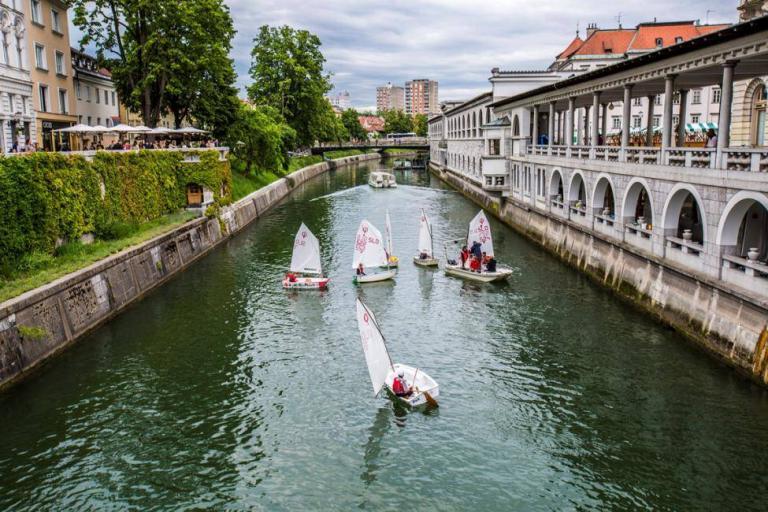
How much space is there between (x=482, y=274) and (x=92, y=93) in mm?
53026

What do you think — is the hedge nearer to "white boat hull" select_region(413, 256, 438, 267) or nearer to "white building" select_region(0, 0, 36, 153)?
"white building" select_region(0, 0, 36, 153)

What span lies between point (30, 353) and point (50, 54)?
139 ft

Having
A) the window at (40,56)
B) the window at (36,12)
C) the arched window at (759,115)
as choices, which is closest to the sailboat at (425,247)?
the arched window at (759,115)

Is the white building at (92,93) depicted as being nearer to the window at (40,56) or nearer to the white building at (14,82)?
the window at (40,56)

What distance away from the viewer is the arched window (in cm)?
4472

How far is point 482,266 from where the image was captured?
3897 centimetres

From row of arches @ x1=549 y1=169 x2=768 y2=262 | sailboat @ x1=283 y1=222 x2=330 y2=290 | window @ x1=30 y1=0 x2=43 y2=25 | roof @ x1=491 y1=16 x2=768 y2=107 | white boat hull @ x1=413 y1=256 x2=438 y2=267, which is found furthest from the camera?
window @ x1=30 y1=0 x2=43 y2=25

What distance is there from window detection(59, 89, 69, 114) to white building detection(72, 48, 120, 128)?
119 inches

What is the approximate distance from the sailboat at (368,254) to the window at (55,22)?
38.8m

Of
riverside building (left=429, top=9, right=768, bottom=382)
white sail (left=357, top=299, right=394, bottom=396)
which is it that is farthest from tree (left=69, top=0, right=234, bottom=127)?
white sail (left=357, top=299, right=394, bottom=396)

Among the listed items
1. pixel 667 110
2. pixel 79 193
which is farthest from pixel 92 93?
pixel 667 110

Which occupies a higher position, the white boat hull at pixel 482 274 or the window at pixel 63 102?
the window at pixel 63 102

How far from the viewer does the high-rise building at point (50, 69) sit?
53750 millimetres

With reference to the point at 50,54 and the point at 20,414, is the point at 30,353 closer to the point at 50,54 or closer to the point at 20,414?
the point at 20,414
